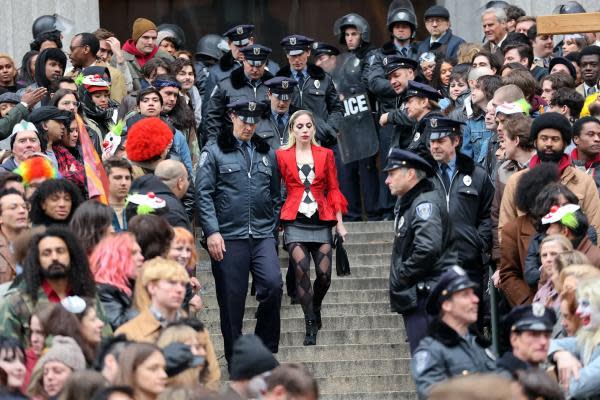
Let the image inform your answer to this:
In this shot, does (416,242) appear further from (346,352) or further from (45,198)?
(45,198)

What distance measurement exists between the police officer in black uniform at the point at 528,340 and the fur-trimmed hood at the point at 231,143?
15.3 ft

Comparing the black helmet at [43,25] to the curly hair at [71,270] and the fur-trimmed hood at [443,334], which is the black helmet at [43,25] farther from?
the fur-trimmed hood at [443,334]

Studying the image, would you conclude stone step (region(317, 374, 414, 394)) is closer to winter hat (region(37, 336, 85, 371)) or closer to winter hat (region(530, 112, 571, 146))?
winter hat (region(530, 112, 571, 146))

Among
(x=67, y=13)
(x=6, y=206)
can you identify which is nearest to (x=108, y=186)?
(x=6, y=206)

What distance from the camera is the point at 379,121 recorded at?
16.7 metres

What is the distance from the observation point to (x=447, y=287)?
10.3 meters

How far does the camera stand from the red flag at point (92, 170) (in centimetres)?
1362

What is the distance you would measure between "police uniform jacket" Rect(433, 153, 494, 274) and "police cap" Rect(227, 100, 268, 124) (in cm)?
176

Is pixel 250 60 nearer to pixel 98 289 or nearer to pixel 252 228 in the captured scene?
pixel 252 228

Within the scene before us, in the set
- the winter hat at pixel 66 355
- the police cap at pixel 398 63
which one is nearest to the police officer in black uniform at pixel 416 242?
the winter hat at pixel 66 355

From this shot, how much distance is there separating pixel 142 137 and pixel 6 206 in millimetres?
2070

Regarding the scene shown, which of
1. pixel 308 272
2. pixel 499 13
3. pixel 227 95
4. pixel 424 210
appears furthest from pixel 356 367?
pixel 499 13

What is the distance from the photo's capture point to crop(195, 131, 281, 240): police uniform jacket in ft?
46.5

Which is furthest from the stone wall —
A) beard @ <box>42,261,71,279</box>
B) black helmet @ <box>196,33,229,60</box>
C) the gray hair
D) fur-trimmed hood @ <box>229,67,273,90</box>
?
beard @ <box>42,261,71,279</box>
